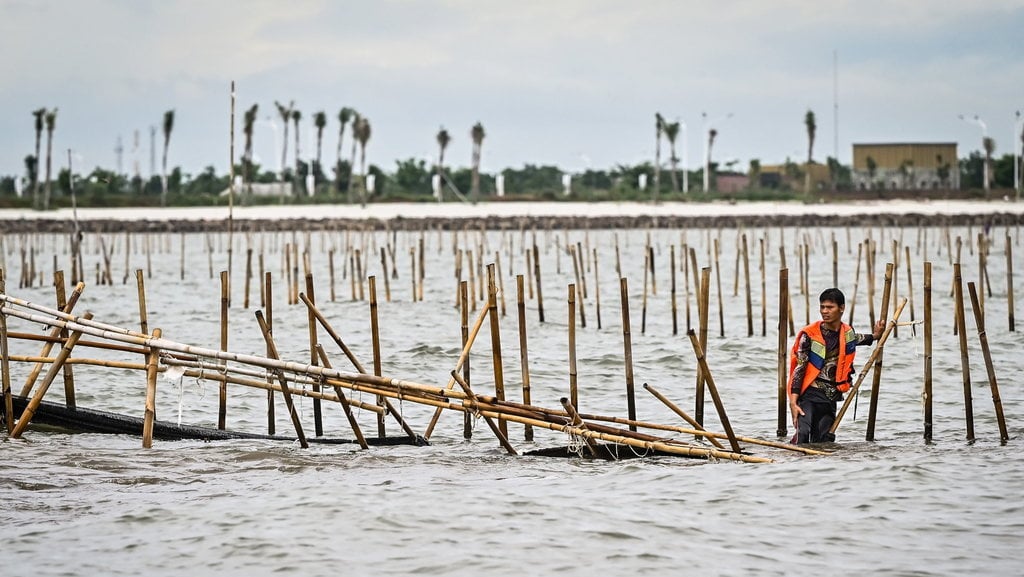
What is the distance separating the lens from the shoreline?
6134cm

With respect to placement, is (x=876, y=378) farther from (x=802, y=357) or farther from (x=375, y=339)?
(x=375, y=339)

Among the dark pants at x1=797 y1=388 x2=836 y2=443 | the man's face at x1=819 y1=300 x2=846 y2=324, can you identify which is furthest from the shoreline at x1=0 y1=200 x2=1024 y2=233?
the man's face at x1=819 y1=300 x2=846 y2=324

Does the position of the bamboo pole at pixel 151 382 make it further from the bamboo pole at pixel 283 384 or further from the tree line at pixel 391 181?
the tree line at pixel 391 181

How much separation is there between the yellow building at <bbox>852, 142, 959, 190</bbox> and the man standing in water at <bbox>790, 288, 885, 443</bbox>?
84.2 metres

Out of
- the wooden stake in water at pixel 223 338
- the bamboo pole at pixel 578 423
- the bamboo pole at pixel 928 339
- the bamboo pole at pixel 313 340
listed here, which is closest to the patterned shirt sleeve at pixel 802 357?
the bamboo pole at pixel 928 339

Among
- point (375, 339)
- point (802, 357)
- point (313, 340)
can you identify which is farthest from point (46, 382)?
point (802, 357)

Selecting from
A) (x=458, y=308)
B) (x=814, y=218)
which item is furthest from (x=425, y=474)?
(x=814, y=218)

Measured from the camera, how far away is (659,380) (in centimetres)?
1413

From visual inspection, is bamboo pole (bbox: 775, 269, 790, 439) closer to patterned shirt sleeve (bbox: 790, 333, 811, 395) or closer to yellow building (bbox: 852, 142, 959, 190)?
patterned shirt sleeve (bbox: 790, 333, 811, 395)

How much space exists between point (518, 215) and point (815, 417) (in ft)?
198

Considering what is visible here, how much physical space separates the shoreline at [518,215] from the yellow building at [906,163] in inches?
730

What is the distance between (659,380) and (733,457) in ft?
18.2

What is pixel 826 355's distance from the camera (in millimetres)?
8734

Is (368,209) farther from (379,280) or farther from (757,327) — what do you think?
(757,327)
